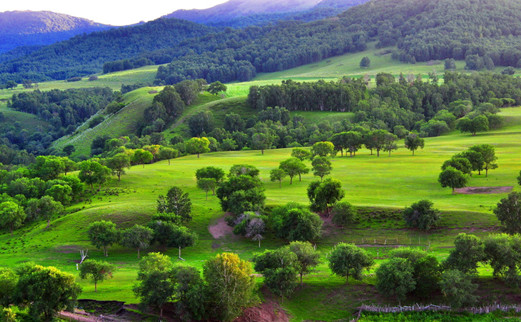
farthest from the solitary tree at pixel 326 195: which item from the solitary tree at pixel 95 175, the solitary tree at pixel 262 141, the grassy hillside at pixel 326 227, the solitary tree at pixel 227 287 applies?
the solitary tree at pixel 262 141

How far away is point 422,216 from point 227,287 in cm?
4056

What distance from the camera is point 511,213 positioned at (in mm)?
71438

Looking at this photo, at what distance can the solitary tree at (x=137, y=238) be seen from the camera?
79000 millimetres

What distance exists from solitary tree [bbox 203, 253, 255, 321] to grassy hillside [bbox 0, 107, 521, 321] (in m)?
8.46

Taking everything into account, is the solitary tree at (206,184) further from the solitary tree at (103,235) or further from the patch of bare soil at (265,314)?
the patch of bare soil at (265,314)

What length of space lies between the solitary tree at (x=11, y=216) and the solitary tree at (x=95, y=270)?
4116 cm

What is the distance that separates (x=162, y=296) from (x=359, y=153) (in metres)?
113

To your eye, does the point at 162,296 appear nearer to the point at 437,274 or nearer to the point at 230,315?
the point at 230,315

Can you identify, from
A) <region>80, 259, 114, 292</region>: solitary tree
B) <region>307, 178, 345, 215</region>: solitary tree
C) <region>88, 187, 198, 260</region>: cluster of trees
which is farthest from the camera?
<region>307, 178, 345, 215</region>: solitary tree

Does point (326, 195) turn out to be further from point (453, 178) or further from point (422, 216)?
point (453, 178)

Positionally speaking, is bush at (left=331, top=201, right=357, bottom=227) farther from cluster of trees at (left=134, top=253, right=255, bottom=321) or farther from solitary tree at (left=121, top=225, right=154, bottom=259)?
solitary tree at (left=121, top=225, right=154, bottom=259)

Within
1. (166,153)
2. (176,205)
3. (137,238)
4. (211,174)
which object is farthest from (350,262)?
Result: (166,153)

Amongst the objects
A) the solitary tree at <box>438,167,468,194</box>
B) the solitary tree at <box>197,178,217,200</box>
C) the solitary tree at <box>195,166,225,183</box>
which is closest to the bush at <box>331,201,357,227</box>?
the solitary tree at <box>438,167,468,194</box>

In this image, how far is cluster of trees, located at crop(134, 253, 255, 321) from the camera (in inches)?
2108
